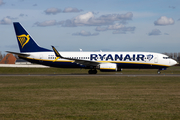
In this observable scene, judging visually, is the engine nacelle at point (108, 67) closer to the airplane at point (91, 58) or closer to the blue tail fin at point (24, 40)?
the airplane at point (91, 58)

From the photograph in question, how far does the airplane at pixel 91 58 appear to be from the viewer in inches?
1788

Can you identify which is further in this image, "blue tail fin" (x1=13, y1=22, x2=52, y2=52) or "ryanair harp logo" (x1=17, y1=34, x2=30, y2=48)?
"ryanair harp logo" (x1=17, y1=34, x2=30, y2=48)

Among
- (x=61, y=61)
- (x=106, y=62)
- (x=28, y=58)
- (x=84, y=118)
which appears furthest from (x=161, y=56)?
(x=84, y=118)

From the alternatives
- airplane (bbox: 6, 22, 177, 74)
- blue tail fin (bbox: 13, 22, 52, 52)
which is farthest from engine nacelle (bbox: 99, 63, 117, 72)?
blue tail fin (bbox: 13, 22, 52, 52)

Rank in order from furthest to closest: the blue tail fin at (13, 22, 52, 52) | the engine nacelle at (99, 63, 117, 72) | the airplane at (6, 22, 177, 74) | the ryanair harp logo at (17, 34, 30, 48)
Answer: the ryanair harp logo at (17, 34, 30, 48)
the blue tail fin at (13, 22, 52, 52)
the airplane at (6, 22, 177, 74)
the engine nacelle at (99, 63, 117, 72)

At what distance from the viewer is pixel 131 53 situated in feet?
151

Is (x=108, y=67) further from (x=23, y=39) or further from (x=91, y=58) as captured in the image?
(x=23, y=39)

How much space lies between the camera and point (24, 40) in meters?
48.1

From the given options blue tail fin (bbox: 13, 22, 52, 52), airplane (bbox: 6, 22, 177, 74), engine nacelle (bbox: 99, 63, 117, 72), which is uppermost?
blue tail fin (bbox: 13, 22, 52, 52)

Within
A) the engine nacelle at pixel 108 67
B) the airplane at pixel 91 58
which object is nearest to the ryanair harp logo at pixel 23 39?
the airplane at pixel 91 58

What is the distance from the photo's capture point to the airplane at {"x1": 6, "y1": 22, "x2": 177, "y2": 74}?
45.4 meters

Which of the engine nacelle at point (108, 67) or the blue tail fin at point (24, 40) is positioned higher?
the blue tail fin at point (24, 40)

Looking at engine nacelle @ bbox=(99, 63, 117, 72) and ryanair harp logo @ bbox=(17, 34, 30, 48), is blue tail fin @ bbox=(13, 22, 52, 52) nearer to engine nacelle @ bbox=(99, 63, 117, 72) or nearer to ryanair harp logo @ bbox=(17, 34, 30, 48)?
ryanair harp logo @ bbox=(17, 34, 30, 48)

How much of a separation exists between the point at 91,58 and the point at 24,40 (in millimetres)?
12749
